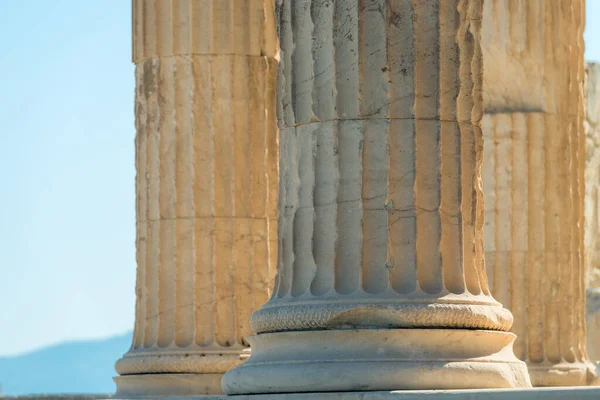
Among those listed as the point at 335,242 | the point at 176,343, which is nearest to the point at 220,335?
the point at 176,343

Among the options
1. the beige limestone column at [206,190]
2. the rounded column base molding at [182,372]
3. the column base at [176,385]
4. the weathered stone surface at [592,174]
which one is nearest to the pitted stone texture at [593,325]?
the weathered stone surface at [592,174]

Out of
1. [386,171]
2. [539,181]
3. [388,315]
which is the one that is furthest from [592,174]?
[388,315]

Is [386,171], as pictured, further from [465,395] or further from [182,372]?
[182,372]

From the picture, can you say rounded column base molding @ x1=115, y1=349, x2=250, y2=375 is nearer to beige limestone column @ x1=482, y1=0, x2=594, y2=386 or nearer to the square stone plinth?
beige limestone column @ x1=482, y1=0, x2=594, y2=386

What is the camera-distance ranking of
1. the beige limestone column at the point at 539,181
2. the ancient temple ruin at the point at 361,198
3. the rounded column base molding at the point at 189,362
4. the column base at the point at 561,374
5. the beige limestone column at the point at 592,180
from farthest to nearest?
the beige limestone column at the point at 592,180 < the beige limestone column at the point at 539,181 < the column base at the point at 561,374 < the rounded column base molding at the point at 189,362 < the ancient temple ruin at the point at 361,198

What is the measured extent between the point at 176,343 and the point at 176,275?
1.33 m

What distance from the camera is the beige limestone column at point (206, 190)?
3447 centimetres

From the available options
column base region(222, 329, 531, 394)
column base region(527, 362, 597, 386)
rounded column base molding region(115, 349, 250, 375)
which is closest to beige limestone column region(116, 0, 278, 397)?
rounded column base molding region(115, 349, 250, 375)

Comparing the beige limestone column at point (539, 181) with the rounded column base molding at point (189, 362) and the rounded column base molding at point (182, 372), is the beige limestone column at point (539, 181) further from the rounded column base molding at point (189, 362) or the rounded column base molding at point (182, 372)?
the rounded column base molding at point (182, 372)

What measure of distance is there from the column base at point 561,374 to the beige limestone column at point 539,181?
0.02 m

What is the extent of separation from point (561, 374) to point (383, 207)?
44.4 feet

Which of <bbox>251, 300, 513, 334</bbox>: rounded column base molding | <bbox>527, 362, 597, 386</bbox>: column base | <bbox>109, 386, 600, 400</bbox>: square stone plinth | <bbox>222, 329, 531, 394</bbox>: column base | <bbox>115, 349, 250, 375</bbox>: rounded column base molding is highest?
<bbox>251, 300, 513, 334</bbox>: rounded column base molding

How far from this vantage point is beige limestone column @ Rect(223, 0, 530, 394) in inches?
865

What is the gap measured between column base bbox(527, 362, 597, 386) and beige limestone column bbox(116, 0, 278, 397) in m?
5.54
